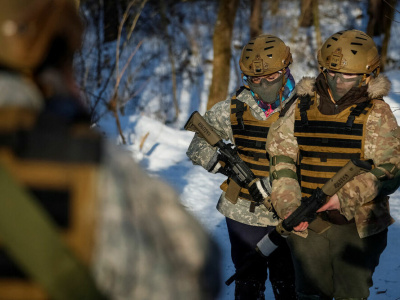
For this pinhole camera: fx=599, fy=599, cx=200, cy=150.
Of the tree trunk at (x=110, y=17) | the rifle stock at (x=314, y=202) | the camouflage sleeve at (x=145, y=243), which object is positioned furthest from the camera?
the tree trunk at (x=110, y=17)

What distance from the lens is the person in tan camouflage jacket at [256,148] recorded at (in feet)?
12.7

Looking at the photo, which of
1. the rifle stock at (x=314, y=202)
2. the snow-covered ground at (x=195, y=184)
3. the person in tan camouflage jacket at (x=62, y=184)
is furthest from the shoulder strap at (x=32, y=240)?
the snow-covered ground at (x=195, y=184)

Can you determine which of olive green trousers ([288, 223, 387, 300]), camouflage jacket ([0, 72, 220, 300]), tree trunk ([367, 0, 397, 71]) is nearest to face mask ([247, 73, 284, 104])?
olive green trousers ([288, 223, 387, 300])

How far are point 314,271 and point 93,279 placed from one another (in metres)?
2.49

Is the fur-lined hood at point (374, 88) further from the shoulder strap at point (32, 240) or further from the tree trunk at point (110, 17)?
the tree trunk at point (110, 17)

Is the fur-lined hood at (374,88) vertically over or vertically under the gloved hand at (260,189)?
over

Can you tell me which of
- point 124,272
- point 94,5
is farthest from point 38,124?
point 94,5

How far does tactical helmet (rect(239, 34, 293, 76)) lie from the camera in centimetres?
386

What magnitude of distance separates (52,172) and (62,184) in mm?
27

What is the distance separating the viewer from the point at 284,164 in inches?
132

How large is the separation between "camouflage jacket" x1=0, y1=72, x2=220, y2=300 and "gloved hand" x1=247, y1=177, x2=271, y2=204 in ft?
8.26

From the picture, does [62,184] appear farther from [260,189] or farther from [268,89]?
[268,89]

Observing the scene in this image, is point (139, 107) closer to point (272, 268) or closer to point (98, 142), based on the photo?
point (272, 268)

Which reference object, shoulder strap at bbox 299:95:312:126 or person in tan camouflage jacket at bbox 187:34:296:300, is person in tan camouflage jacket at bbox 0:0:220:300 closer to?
shoulder strap at bbox 299:95:312:126
